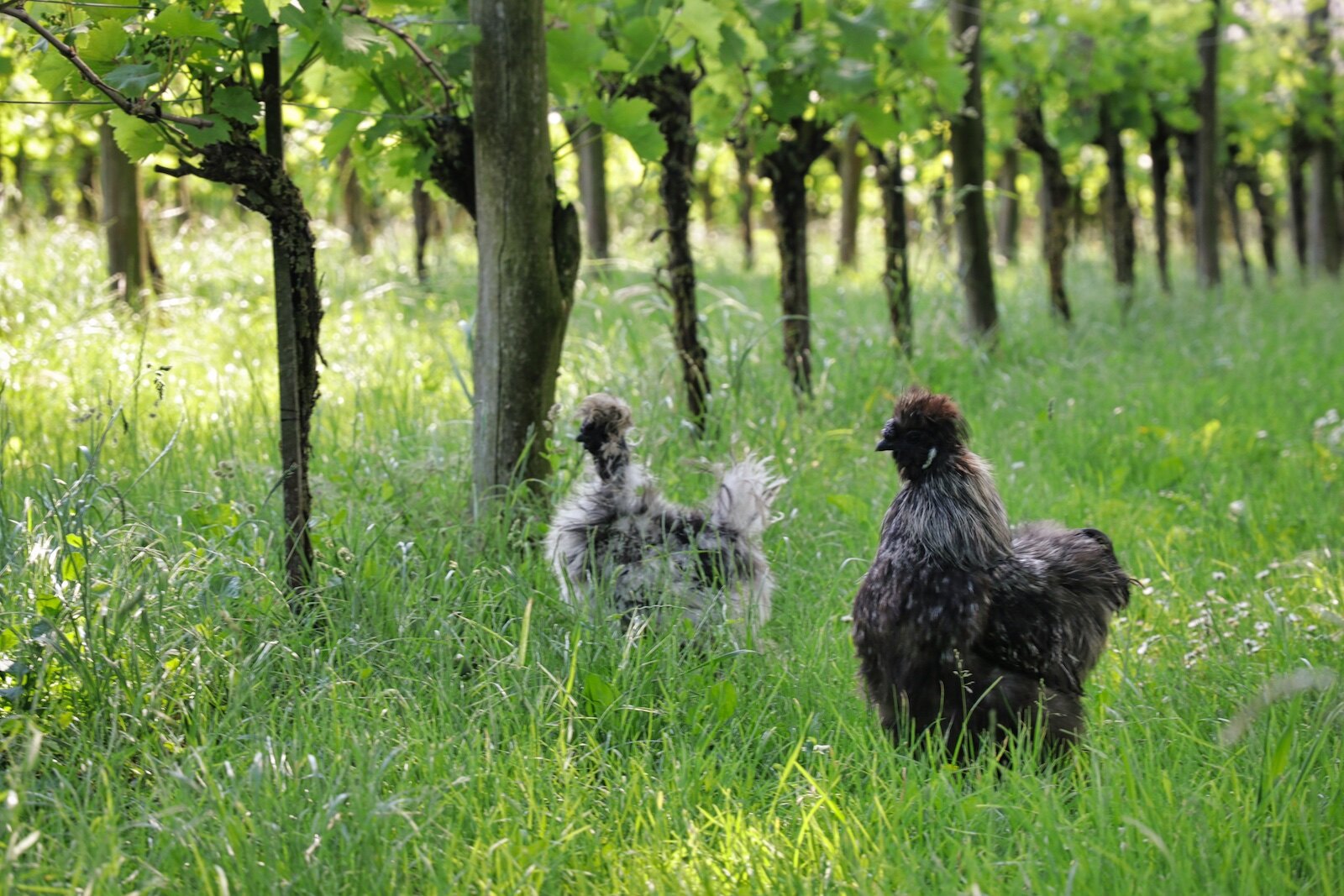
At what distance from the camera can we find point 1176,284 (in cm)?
1839

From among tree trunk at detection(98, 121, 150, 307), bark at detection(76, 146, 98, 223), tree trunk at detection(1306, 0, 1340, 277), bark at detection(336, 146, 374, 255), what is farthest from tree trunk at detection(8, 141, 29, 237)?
tree trunk at detection(1306, 0, 1340, 277)

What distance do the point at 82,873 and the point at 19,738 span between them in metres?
0.65

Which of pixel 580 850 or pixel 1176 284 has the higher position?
pixel 1176 284

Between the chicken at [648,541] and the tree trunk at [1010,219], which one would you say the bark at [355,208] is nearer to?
the chicken at [648,541]

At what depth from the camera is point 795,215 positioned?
25.2 ft

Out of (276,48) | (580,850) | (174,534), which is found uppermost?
(276,48)

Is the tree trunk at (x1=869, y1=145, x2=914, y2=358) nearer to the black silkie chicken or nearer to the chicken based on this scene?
the chicken

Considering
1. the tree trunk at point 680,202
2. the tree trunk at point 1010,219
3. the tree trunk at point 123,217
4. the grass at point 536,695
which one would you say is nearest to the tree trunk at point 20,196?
the tree trunk at point 123,217

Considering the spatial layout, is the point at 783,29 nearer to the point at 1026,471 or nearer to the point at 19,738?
the point at 1026,471

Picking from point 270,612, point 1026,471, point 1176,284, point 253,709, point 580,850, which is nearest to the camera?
point 580,850

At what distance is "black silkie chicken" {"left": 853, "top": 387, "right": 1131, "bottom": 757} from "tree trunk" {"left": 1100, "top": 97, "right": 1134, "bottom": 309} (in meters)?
11.8

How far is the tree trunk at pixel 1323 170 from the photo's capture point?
19688 mm

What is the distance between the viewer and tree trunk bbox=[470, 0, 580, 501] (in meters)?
4.74

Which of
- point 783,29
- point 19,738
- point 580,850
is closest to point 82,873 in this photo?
point 19,738
